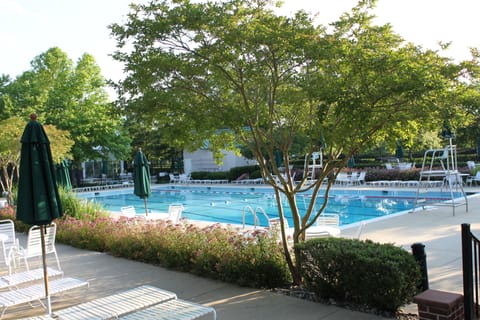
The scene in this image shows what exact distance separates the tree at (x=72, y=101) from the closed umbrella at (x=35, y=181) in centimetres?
2280

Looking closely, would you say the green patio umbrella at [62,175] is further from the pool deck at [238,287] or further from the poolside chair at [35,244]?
the poolside chair at [35,244]

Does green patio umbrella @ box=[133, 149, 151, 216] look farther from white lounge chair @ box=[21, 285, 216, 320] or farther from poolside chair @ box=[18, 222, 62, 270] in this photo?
white lounge chair @ box=[21, 285, 216, 320]

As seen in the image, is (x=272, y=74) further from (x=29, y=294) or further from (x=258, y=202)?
(x=258, y=202)

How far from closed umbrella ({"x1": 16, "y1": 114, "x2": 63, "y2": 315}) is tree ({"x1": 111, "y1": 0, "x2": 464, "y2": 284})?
123 cm

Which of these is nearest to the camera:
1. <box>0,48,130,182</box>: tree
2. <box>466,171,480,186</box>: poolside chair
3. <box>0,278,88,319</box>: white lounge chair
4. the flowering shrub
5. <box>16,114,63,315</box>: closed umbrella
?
<box>0,278,88,319</box>: white lounge chair

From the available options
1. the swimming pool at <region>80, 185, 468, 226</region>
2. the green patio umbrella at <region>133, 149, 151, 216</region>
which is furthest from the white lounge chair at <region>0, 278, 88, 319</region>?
the swimming pool at <region>80, 185, 468, 226</region>

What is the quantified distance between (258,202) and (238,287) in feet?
46.8

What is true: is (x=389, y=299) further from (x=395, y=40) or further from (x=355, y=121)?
(x=395, y=40)

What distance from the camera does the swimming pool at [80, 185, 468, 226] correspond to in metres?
16.1

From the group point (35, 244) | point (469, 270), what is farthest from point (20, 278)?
point (469, 270)

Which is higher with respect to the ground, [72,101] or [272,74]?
[72,101]

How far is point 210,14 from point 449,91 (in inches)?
113

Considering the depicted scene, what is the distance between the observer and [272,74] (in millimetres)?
5547

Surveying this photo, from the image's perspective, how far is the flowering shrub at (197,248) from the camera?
20.0 ft
